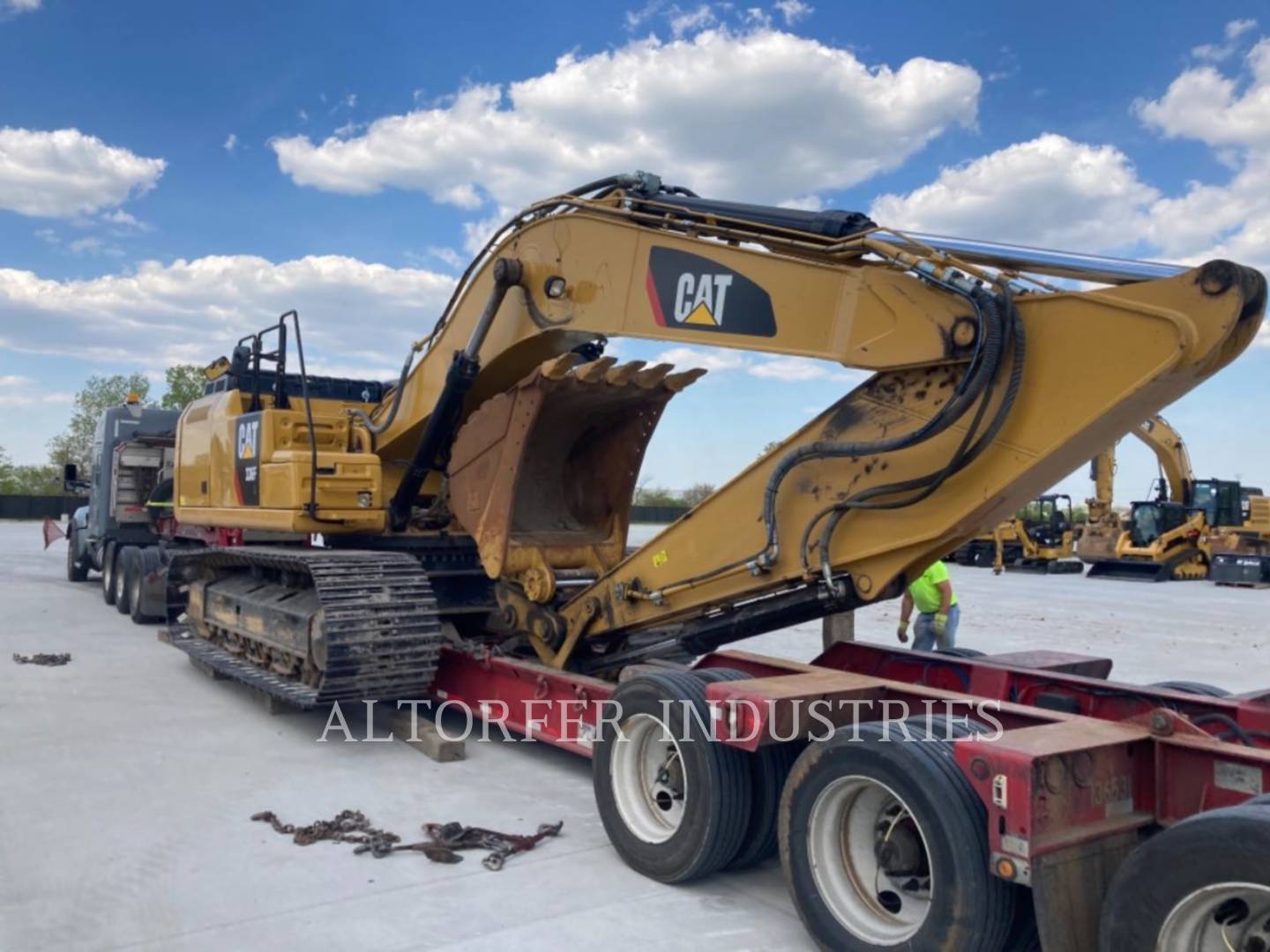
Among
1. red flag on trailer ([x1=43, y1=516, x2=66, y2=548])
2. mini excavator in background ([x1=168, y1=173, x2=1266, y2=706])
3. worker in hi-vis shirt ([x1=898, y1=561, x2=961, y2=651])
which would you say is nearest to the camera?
mini excavator in background ([x1=168, y1=173, x2=1266, y2=706])

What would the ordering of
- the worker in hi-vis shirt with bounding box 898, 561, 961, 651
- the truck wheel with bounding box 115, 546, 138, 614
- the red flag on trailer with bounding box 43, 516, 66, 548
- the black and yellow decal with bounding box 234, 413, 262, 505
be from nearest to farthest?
the black and yellow decal with bounding box 234, 413, 262, 505 → the worker in hi-vis shirt with bounding box 898, 561, 961, 651 → the truck wheel with bounding box 115, 546, 138, 614 → the red flag on trailer with bounding box 43, 516, 66, 548

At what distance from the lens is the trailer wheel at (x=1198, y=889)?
2801 mm

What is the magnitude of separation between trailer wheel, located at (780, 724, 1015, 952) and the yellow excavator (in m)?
22.5

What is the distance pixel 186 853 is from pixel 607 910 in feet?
6.56

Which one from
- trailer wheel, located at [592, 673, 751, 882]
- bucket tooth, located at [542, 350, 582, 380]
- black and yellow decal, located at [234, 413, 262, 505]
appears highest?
bucket tooth, located at [542, 350, 582, 380]

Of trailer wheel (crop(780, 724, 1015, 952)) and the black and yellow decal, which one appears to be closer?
trailer wheel (crop(780, 724, 1015, 952))

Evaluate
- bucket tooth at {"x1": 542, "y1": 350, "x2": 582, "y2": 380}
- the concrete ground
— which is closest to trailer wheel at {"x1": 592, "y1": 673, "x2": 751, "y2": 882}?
the concrete ground

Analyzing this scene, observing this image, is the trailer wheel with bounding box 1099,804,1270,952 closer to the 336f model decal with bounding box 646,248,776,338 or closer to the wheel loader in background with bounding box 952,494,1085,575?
the 336f model decal with bounding box 646,248,776,338

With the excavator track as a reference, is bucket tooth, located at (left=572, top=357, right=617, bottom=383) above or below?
above

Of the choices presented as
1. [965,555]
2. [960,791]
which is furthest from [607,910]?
[965,555]

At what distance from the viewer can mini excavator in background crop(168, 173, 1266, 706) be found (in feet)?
14.4

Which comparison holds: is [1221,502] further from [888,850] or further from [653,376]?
[888,850]

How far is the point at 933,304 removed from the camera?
4.59 m

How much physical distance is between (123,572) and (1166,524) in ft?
71.5
